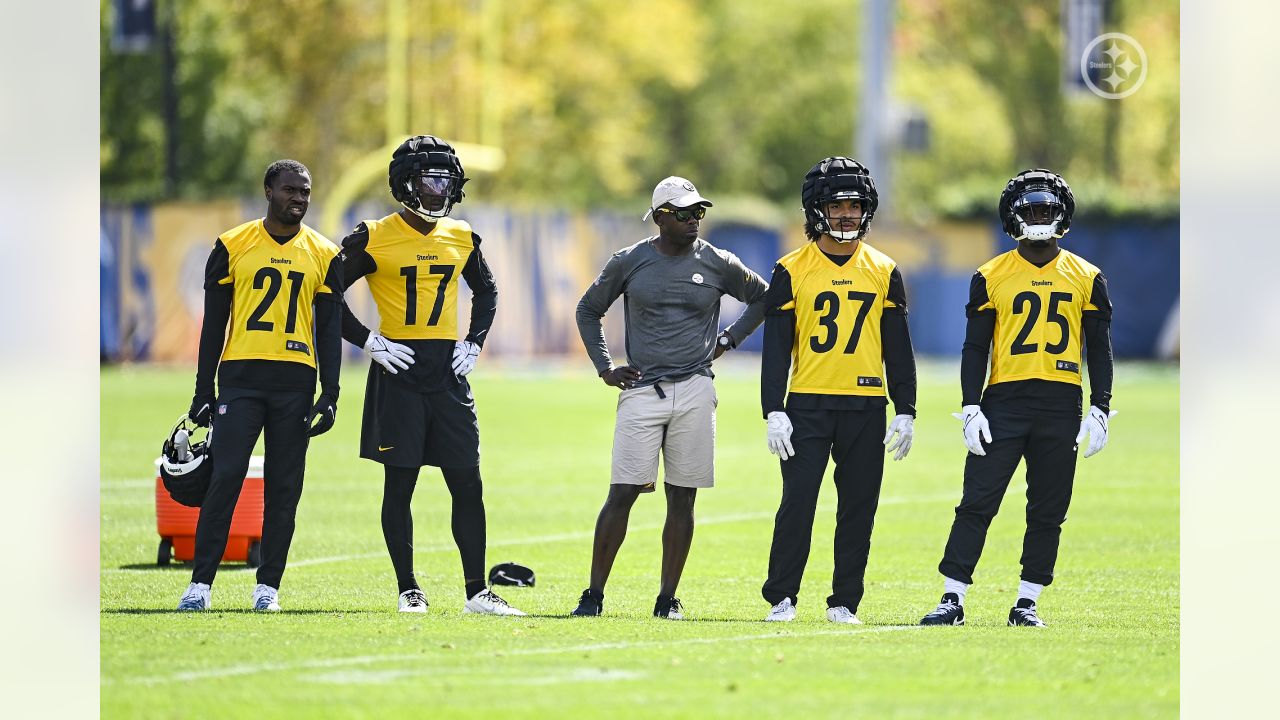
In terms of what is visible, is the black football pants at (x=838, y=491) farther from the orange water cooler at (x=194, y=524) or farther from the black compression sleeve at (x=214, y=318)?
the orange water cooler at (x=194, y=524)

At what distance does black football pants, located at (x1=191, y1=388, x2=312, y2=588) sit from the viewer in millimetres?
9344

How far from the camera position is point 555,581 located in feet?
35.8

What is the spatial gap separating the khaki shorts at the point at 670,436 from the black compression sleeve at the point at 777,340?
1.16 feet

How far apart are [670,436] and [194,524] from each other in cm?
334

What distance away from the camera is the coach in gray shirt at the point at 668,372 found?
941 cm

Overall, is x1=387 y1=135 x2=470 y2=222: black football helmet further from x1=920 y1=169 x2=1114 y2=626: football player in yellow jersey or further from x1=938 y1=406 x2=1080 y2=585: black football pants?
x1=938 y1=406 x2=1080 y2=585: black football pants

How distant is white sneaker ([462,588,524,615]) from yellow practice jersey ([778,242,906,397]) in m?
1.72

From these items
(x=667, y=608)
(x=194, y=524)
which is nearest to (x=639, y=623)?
(x=667, y=608)

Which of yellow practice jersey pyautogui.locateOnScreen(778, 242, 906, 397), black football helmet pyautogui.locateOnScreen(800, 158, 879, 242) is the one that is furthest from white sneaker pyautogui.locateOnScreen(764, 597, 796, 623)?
black football helmet pyautogui.locateOnScreen(800, 158, 879, 242)

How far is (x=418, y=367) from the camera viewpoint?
31.1ft

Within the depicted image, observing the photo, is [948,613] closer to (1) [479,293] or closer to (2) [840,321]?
(2) [840,321]

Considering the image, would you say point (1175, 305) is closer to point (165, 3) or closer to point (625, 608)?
point (165, 3)

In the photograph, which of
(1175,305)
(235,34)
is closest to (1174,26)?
(1175,305)

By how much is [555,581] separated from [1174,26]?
3713 cm
